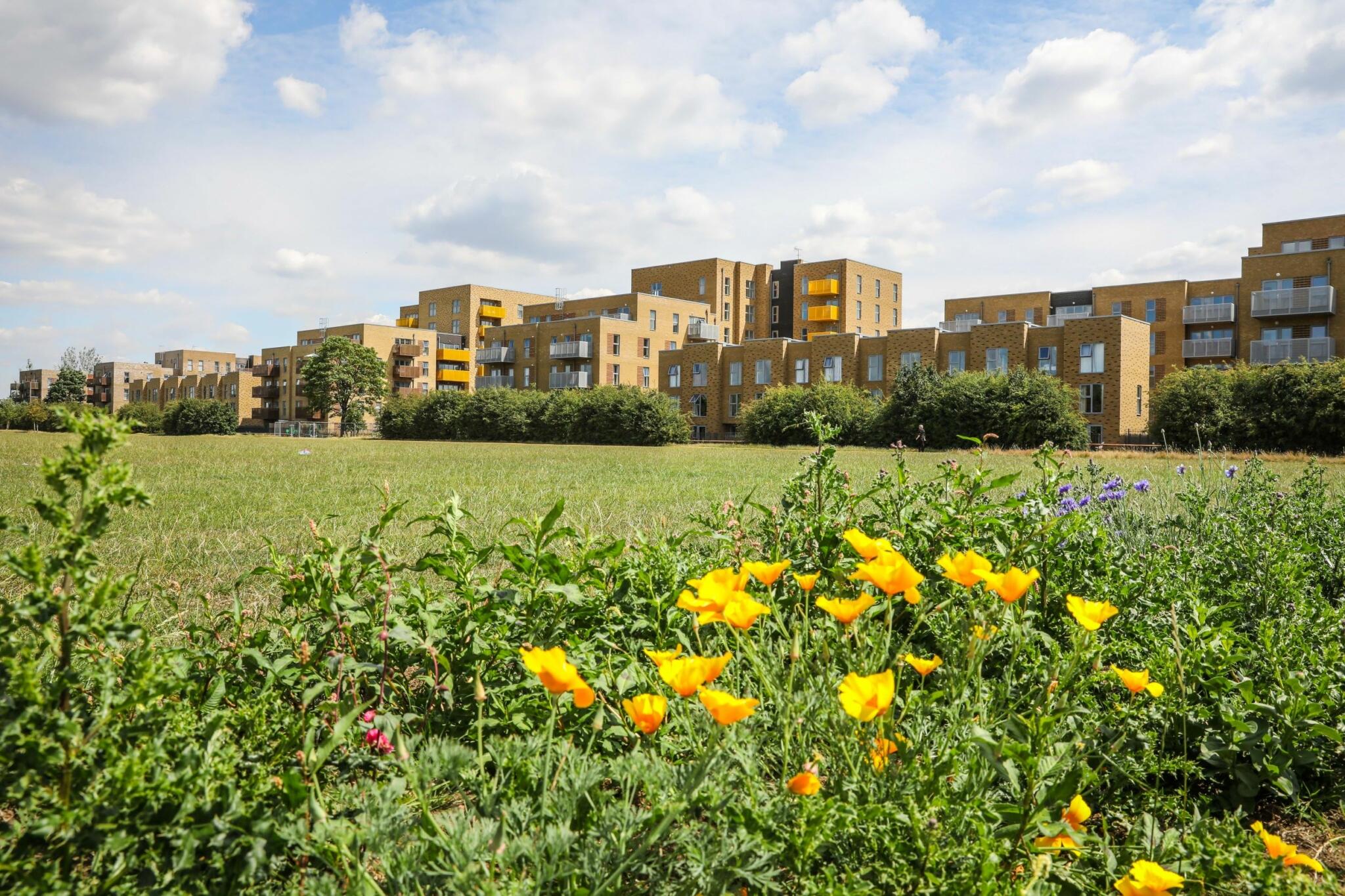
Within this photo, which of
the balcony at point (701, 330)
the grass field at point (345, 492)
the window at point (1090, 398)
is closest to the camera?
the grass field at point (345, 492)

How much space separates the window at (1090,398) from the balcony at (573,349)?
116ft

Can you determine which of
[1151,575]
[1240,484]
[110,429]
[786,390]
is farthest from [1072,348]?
[110,429]

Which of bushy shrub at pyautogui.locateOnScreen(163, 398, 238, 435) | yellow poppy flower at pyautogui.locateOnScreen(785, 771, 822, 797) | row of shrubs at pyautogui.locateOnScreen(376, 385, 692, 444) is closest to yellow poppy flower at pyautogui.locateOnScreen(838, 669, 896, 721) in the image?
yellow poppy flower at pyautogui.locateOnScreen(785, 771, 822, 797)

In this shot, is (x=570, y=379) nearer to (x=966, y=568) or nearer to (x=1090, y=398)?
(x=1090, y=398)

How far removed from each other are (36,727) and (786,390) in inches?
1616

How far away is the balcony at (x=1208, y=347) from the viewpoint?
47.6 metres

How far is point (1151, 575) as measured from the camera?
285 centimetres

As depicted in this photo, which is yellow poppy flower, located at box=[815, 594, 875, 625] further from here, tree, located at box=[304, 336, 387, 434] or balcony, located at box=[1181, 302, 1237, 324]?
tree, located at box=[304, 336, 387, 434]

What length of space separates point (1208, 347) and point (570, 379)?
4347cm

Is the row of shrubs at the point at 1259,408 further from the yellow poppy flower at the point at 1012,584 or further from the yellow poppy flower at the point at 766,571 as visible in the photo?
the yellow poppy flower at the point at 766,571

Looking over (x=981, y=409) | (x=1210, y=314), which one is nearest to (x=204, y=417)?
(x=981, y=409)

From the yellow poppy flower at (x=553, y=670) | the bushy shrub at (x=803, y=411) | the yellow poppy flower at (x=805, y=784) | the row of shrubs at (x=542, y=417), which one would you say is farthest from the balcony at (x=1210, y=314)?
the yellow poppy flower at (x=553, y=670)

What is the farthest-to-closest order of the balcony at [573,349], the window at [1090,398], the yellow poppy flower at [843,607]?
1. the balcony at [573,349]
2. the window at [1090,398]
3. the yellow poppy flower at [843,607]

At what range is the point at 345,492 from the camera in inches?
357
